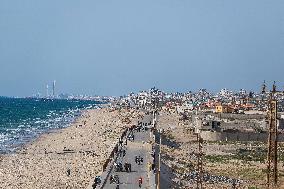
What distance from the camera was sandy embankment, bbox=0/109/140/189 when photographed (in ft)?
160

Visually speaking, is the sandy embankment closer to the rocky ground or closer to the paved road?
the paved road

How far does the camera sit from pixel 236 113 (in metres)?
104

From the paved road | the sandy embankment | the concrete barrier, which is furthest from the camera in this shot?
the concrete barrier

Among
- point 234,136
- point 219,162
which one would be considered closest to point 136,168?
point 219,162

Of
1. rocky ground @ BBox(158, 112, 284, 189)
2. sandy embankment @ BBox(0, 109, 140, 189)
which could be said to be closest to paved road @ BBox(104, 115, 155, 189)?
rocky ground @ BBox(158, 112, 284, 189)

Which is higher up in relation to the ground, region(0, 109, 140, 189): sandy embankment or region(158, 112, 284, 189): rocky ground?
region(158, 112, 284, 189): rocky ground

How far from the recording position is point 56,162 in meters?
61.4

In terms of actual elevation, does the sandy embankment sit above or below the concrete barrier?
below

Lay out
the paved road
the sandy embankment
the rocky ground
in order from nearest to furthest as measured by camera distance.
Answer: the paved road
the rocky ground
the sandy embankment

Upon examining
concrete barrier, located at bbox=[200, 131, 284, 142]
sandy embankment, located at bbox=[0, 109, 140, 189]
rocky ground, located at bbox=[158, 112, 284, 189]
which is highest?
concrete barrier, located at bbox=[200, 131, 284, 142]

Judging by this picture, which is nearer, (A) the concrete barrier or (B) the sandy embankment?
(B) the sandy embankment

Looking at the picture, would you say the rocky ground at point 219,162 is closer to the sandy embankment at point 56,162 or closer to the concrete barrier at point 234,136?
the concrete barrier at point 234,136

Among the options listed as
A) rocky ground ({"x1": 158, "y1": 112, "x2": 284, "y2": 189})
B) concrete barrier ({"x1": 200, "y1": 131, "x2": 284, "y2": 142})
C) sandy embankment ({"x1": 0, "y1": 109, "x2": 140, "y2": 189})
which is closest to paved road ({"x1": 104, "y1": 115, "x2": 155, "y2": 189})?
rocky ground ({"x1": 158, "y1": 112, "x2": 284, "y2": 189})

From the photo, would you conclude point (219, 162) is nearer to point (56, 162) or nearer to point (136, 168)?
point (136, 168)
